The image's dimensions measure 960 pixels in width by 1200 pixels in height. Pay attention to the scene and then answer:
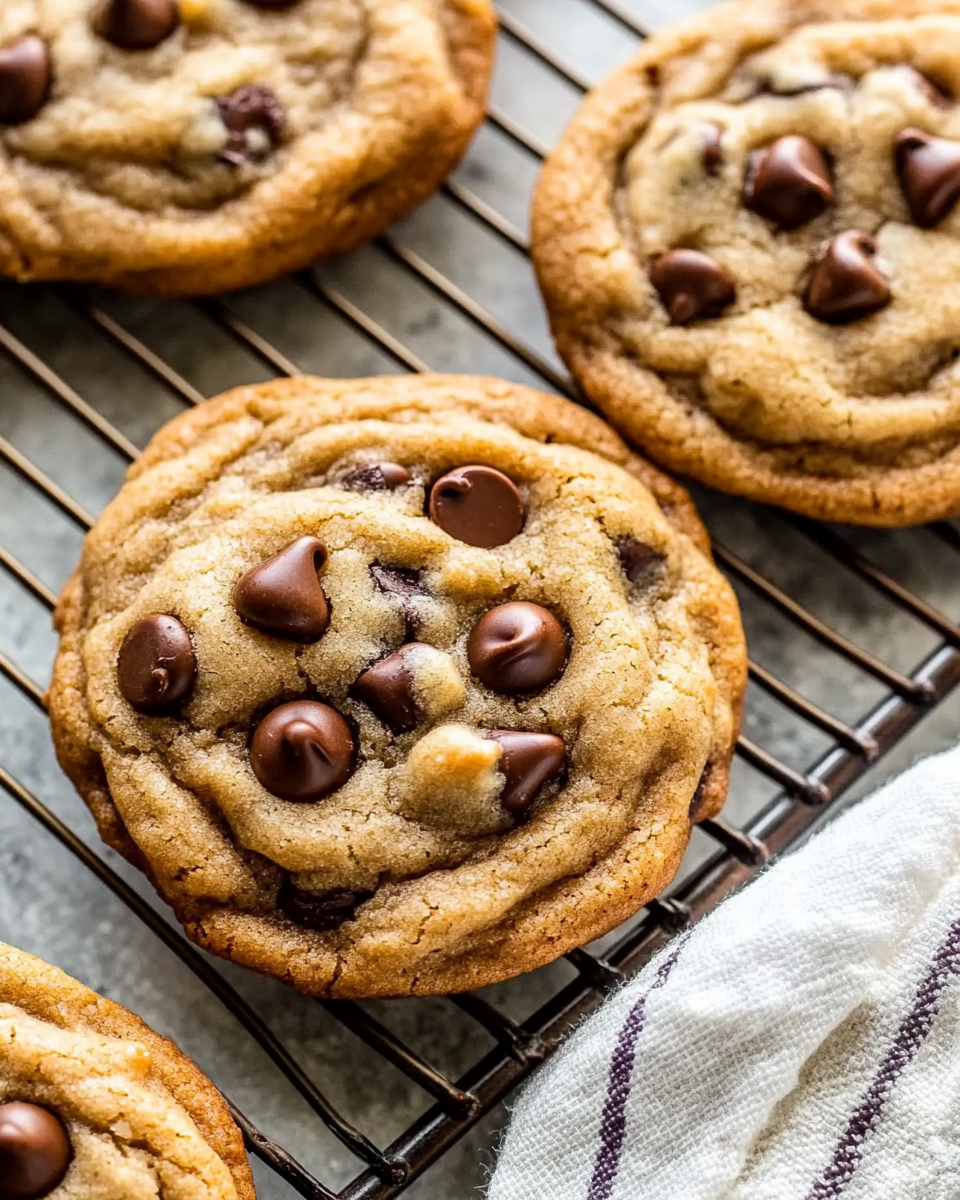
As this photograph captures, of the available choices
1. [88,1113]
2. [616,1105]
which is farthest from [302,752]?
[616,1105]

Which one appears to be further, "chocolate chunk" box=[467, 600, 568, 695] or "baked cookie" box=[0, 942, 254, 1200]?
"chocolate chunk" box=[467, 600, 568, 695]

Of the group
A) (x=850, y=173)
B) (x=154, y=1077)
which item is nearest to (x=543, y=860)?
(x=154, y=1077)

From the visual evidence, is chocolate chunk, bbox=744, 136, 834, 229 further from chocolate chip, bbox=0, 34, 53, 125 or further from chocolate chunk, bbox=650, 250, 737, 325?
chocolate chip, bbox=0, 34, 53, 125

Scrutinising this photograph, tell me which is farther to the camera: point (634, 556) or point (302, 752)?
point (634, 556)

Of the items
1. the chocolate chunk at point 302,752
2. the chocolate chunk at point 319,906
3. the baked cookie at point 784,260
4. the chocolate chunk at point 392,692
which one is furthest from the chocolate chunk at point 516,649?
the baked cookie at point 784,260

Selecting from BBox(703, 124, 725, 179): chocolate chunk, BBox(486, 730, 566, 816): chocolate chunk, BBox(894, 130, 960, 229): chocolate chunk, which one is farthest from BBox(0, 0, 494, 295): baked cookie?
BBox(486, 730, 566, 816): chocolate chunk

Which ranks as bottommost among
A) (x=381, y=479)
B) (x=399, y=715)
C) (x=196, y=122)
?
(x=399, y=715)

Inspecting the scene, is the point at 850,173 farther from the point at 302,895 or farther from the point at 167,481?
the point at 302,895

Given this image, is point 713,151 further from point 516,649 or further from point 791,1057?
point 791,1057
